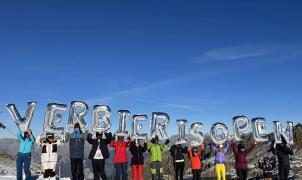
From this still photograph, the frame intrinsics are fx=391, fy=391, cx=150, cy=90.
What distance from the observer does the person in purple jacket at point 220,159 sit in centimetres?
2023

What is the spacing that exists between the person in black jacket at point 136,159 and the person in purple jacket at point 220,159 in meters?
3.82

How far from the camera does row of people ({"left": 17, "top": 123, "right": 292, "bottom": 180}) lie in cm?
1830

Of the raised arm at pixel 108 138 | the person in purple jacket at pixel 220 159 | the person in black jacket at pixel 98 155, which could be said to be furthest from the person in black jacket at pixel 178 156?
the person in black jacket at pixel 98 155

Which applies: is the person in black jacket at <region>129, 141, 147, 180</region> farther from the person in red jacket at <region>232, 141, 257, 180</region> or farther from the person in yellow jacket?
the person in red jacket at <region>232, 141, 257, 180</region>

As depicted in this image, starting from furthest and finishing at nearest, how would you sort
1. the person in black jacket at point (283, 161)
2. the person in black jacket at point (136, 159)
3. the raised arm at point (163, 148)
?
the raised arm at point (163, 148)
the person in black jacket at point (136, 159)
the person in black jacket at point (283, 161)

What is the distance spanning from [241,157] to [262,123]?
109 inches

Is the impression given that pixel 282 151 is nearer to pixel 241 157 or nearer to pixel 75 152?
pixel 241 157

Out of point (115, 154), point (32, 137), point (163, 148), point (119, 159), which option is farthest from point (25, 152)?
point (163, 148)

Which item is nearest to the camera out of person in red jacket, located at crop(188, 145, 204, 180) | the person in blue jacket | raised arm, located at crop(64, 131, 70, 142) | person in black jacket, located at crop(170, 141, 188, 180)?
the person in blue jacket

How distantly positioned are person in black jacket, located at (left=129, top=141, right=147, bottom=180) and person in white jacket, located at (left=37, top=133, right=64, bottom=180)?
3770mm

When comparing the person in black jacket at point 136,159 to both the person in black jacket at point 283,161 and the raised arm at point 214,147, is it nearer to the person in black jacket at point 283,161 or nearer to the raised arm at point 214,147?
the raised arm at point 214,147

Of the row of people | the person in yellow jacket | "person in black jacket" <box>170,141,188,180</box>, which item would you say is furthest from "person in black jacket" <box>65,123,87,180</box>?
"person in black jacket" <box>170,141,188,180</box>

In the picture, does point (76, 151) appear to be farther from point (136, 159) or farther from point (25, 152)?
point (136, 159)

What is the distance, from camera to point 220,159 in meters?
20.4
